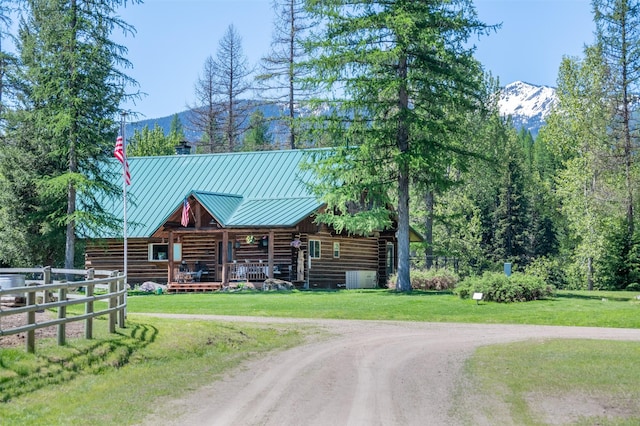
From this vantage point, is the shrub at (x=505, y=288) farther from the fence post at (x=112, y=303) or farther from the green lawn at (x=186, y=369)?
the fence post at (x=112, y=303)

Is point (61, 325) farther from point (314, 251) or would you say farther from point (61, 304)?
point (314, 251)

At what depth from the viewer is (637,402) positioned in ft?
36.1

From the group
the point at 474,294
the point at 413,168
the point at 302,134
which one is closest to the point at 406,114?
the point at 413,168

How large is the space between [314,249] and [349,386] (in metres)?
28.7

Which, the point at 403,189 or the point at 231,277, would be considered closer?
the point at 403,189

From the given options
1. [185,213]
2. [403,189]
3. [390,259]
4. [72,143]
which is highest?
[72,143]

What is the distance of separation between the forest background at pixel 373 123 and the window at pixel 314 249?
7.79ft

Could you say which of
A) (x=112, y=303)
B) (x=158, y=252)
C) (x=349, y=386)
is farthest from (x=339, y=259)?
(x=349, y=386)

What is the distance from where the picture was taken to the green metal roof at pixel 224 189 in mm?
39656

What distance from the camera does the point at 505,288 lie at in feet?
92.2

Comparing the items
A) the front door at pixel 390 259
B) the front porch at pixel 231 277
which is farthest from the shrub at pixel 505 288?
the front door at pixel 390 259

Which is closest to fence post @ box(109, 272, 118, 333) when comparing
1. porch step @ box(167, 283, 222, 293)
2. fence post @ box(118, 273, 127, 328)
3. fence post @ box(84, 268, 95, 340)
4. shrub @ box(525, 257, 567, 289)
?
fence post @ box(118, 273, 127, 328)

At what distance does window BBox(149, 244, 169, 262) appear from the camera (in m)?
43.4

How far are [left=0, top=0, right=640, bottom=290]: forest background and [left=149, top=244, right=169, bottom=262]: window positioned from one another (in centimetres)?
415
